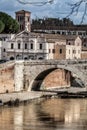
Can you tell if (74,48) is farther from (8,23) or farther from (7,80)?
(7,80)

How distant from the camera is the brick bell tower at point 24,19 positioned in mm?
53834

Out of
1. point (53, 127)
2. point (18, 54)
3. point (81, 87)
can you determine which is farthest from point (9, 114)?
point (18, 54)

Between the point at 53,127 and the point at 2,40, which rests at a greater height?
the point at 2,40

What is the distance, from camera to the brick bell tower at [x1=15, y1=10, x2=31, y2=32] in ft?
177

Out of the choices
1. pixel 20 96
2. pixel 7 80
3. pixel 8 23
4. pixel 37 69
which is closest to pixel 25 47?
pixel 8 23

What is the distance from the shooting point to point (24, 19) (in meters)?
54.7

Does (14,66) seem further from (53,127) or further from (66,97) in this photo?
(53,127)

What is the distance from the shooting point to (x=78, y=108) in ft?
93.8

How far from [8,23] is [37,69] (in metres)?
15.0

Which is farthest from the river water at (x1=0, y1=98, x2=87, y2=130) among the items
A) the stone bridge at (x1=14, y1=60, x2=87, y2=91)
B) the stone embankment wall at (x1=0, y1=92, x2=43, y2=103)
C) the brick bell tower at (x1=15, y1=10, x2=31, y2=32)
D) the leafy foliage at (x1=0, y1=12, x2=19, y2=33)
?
the brick bell tower at (x1=15, y1=10, x2=31, y2=32)

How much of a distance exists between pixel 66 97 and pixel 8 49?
13.0m

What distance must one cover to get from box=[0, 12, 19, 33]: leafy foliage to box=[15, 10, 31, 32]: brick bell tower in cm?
228

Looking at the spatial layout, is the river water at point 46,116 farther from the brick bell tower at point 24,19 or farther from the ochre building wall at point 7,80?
the brick bell tower at point 24,19

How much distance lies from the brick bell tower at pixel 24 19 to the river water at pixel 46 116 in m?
22.8
